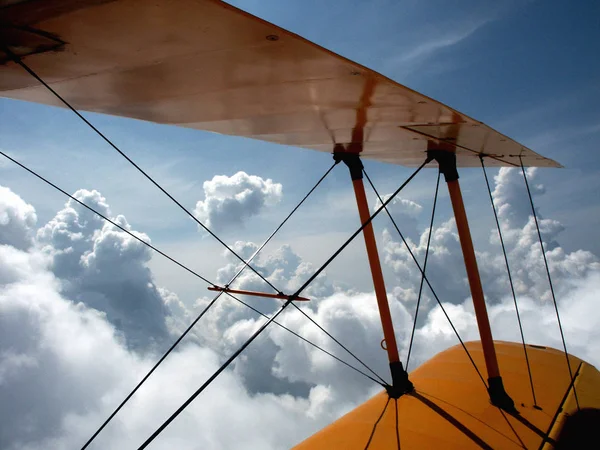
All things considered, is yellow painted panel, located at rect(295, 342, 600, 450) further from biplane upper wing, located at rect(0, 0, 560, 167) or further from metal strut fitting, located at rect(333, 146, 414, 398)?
biplane upper wing, located at rect(0, 0, 560, 167)

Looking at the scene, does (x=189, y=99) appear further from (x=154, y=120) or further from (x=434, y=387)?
(x=434, y=387)

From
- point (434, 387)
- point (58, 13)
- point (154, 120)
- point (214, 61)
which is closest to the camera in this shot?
point (58, 13)

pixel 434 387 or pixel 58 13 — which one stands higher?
pixel 58 13

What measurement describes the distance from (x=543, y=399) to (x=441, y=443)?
139 inches

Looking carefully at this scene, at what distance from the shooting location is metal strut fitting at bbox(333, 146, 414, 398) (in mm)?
9930

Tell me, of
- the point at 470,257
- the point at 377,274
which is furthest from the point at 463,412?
the point at 377,274

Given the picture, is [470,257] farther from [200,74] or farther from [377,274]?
[200,74]

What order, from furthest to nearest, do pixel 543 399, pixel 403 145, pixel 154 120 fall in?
pixel 543 399 → pixel 403 145 → pixel 154 120

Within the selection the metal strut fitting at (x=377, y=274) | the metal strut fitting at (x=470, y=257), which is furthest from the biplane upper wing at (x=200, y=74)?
the metal strut fitting at (x=377, y=274)

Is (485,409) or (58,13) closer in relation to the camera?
(58,13)

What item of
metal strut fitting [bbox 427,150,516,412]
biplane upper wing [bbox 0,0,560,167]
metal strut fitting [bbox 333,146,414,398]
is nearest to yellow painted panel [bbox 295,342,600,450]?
metal strut fitting [bbox 333,146,414,398]

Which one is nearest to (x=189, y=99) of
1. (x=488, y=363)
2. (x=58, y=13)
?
(x=58, y=13)

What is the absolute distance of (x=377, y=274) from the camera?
10.5 meters

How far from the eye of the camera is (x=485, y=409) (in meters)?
8.48
